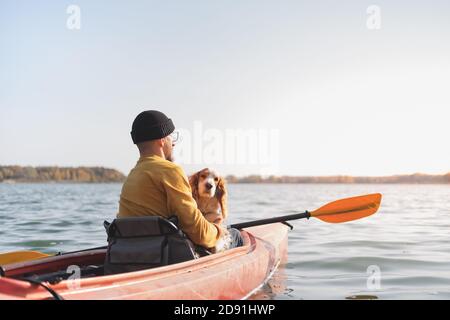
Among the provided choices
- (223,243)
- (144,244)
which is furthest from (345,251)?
(144,244)

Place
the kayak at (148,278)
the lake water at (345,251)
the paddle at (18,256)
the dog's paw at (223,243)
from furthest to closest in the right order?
the lake water at (345,251), the paddle at (18,256), the dog's paw at (223,243), the kayak at (148,278)

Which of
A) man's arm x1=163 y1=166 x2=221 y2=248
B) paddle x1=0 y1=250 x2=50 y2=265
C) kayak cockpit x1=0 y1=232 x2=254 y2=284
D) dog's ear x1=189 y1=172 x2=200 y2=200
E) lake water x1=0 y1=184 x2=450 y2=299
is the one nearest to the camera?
Result: man's arm x1=163 y1=166 x2=221 y2=248

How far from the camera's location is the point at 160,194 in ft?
12.6

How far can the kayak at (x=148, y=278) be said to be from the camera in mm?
3334

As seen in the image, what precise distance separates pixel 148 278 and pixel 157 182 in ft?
2.26

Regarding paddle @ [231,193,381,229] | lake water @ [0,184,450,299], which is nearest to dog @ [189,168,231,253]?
lake water @ [0,184,450,299]

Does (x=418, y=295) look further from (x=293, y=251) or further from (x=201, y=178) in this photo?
(x=293, y=251)

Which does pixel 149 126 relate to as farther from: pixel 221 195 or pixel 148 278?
pixel 221 195

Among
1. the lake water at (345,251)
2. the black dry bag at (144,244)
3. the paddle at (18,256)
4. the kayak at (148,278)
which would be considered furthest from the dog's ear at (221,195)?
the paddle at (18,256)

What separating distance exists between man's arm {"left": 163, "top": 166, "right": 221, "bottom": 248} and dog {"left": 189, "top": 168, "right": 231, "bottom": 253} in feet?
2.38

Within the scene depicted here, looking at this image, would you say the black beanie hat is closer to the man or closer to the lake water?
the man

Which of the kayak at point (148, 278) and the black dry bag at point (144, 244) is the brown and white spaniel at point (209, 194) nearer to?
the kayak at point (148, 278)

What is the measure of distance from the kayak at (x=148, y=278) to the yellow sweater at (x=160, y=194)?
39cm

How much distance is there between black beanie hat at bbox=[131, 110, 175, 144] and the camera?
3881mm
